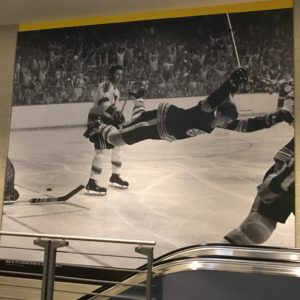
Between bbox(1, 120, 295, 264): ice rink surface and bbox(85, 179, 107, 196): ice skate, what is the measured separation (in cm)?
5

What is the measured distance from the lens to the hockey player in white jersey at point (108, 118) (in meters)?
4.85

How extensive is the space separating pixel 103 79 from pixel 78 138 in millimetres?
756

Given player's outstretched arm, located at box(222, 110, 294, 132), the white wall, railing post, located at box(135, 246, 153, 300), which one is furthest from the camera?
the white wall

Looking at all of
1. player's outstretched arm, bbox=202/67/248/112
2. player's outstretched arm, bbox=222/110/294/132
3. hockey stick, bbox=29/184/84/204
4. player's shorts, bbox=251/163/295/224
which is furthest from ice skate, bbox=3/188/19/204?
player's shorts, bbox=251/163/295/224

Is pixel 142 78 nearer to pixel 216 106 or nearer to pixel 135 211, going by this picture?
pixel 216 106

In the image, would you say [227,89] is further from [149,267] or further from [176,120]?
[149,267]

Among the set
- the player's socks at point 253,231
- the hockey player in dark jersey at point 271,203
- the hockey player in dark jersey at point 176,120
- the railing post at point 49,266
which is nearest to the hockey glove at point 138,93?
the hockey player in dark jersey at point 176,120

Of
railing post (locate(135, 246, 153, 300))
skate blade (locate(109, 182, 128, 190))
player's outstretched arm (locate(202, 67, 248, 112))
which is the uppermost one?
player's outstretched arm (locate(202, 67, 248, 112))

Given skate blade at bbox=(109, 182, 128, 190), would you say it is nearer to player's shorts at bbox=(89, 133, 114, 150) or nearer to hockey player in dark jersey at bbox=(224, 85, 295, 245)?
player's shorts at bbox=(89, 133, 114, 150)

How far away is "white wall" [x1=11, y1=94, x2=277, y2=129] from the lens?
4.53m

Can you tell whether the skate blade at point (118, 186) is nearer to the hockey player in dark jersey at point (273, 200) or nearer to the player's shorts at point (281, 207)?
the hockey player in dark jersey at point (273, 200)

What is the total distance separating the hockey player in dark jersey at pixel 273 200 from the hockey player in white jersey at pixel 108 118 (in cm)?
139

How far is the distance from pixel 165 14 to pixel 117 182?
2020 mm

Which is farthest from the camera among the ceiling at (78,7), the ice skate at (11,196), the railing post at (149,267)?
the ice skate at (11,196)
